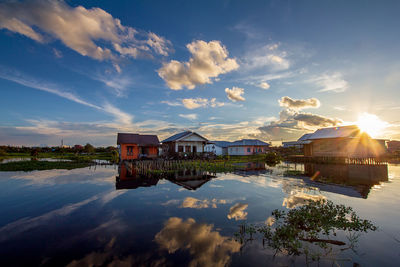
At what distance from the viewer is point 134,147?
113 ft

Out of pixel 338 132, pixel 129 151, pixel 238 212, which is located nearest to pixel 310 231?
pixel 238 212

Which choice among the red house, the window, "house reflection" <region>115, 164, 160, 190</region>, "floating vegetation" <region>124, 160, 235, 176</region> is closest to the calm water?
"house reflection" <region>115, 164, 160, 190</region>

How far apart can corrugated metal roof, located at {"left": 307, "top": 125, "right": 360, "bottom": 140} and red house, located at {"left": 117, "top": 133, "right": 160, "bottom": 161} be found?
31.9 meters

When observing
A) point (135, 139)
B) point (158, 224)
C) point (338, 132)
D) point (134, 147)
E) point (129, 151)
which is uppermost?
point (338, 132)

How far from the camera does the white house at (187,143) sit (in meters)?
33.5

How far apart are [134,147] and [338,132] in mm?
38455

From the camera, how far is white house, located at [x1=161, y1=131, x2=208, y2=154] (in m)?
33.5

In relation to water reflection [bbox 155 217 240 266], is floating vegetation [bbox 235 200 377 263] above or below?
above

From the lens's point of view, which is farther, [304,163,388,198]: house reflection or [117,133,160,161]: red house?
[117,133,160,161]: red house

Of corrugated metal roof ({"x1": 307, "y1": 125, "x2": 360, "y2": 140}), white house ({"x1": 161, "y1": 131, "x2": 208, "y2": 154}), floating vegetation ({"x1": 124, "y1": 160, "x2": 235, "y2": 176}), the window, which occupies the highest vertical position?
corrugated metal roof ({"x1": 307, "y1": 125, "x2": 360, "y2": 140})

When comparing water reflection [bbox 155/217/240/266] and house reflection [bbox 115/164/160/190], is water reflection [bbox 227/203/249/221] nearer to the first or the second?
water reflection [bbox 155/217/240/266]

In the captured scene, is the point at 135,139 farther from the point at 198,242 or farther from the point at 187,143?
the point at 198,242

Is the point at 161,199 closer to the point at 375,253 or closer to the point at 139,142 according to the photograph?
the point at 375,253

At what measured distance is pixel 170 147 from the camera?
35562 mm
